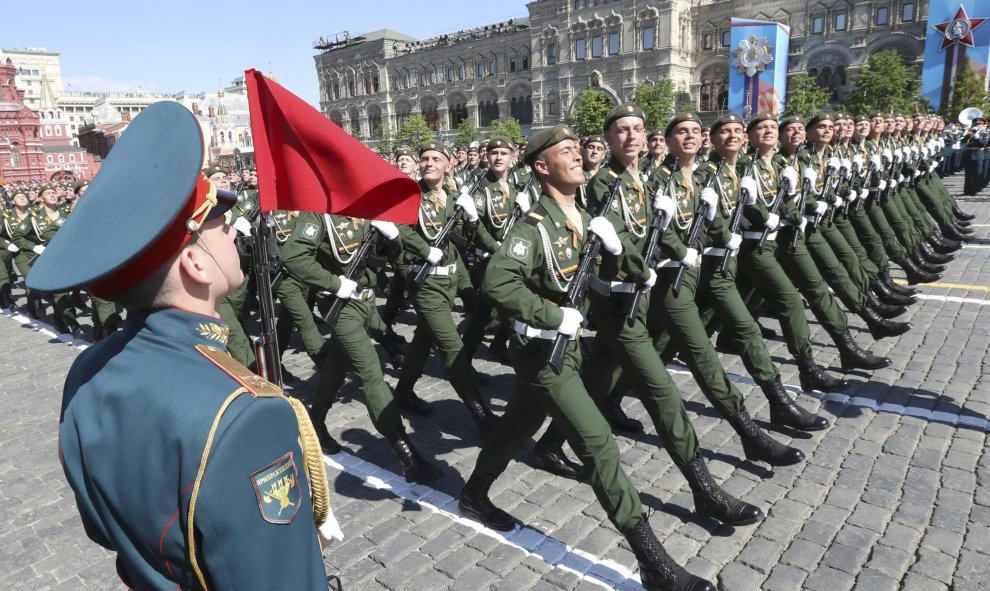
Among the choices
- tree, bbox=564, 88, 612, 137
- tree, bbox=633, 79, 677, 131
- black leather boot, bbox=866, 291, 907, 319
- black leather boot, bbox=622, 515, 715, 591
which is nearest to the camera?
black leather boot, bbox=622, 515, 715, 591

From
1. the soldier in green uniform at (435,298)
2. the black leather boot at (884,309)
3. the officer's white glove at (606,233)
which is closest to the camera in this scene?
the officer's white glove at (606,233)

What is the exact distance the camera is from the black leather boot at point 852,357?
6082 millimetres

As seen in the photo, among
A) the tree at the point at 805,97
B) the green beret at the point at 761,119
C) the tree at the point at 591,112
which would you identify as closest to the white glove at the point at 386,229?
the green beret at the point at 761,119

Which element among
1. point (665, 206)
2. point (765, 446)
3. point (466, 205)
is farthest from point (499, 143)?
point (765, 446)

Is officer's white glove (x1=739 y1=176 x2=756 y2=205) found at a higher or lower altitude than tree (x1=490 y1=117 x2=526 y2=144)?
lower

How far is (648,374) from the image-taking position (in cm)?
398

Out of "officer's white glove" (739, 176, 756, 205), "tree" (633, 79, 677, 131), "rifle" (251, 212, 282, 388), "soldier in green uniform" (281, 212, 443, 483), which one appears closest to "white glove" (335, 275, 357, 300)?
"soldier in green uniform" (281, 212, 443, 483)

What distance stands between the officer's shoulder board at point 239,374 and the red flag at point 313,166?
3.60 ft

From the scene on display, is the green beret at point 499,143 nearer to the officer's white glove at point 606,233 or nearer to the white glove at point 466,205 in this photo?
the white glove at point 466,205

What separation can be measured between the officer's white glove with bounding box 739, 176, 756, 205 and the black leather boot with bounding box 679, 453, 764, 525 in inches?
103

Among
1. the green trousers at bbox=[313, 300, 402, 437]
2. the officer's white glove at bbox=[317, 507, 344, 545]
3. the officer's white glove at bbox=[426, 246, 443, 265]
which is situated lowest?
the green trousers at bbox=[313, 300, 402, 437]

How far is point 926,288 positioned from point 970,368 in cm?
325

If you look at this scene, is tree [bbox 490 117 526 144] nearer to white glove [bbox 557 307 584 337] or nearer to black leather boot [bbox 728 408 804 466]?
black leather boot [bbox 728 408 804 466]

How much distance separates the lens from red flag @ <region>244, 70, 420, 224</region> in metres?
2.42
